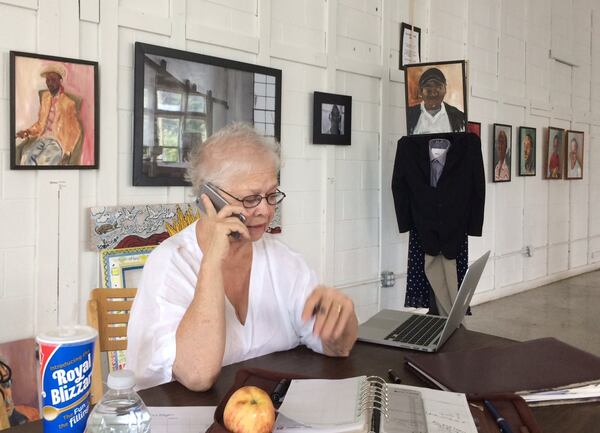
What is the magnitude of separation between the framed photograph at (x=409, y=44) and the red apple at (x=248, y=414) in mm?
4279

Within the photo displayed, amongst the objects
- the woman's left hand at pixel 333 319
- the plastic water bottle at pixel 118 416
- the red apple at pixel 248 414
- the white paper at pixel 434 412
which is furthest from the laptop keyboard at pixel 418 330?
the plastic water bottle at pixel 118 416


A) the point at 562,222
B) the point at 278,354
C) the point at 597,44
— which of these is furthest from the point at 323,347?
the point at 597,44

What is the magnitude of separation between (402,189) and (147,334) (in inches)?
120

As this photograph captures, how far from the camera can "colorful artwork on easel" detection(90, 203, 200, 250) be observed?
297cm

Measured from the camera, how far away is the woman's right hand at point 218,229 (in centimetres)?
150

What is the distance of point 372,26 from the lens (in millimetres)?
4633

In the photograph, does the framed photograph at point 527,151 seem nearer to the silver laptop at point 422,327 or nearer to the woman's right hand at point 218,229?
the silver laptop at point 422,327

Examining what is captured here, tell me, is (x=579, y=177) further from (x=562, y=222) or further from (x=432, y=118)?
(x=432, y=118)

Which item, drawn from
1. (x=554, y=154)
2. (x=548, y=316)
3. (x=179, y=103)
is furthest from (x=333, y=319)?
(x=554, y=154)

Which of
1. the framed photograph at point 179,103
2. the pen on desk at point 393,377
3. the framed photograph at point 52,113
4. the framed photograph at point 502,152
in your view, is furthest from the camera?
the framed photograph at point 502,152

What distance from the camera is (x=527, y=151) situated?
6.64m

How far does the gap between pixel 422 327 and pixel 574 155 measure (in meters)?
6.67

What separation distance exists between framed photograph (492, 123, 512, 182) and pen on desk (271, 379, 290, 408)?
5267 millimetres

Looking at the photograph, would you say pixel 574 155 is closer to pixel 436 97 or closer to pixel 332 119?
pixel 436 97
